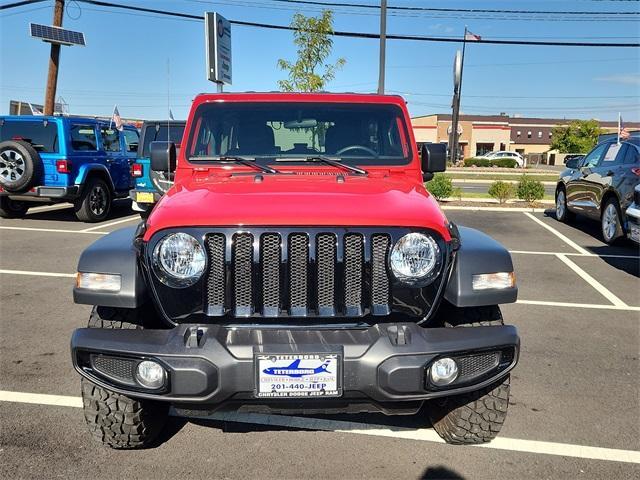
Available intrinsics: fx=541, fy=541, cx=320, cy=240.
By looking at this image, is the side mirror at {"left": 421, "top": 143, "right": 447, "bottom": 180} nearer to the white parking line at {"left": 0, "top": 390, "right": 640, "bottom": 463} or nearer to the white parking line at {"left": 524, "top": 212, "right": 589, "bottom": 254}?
the white parking line at {"left": 0, "top": 390, "right": 640, "bottom": 463}

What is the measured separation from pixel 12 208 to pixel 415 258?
450 inches

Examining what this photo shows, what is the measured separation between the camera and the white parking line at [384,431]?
291cm

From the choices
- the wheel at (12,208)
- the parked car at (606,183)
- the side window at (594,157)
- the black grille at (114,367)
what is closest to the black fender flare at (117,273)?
the black grille at (114,367)

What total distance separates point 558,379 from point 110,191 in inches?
404

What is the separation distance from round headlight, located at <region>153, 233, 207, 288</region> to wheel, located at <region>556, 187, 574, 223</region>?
10.2m

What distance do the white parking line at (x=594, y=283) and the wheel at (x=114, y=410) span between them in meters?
4.97

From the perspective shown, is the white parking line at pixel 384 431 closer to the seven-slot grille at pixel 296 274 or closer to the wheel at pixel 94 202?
the seven-slot grille at pixel 296 274

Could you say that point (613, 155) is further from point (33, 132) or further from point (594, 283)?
point (33, 132)

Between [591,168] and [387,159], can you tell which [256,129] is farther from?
[591,168]

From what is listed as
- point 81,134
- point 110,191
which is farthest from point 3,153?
point 110,191

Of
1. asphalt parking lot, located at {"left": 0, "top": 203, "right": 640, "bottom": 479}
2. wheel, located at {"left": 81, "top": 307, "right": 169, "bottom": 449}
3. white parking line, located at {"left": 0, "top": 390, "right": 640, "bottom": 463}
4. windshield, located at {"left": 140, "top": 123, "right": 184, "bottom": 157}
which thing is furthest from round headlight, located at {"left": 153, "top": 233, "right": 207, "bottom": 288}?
windshield, located at {"left": 140, "top": 123, "right": 184, "bottom": 157}

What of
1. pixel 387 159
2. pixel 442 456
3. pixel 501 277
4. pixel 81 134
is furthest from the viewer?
pixel 81 134

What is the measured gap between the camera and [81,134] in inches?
423

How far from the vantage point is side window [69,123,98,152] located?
34.5 feet
